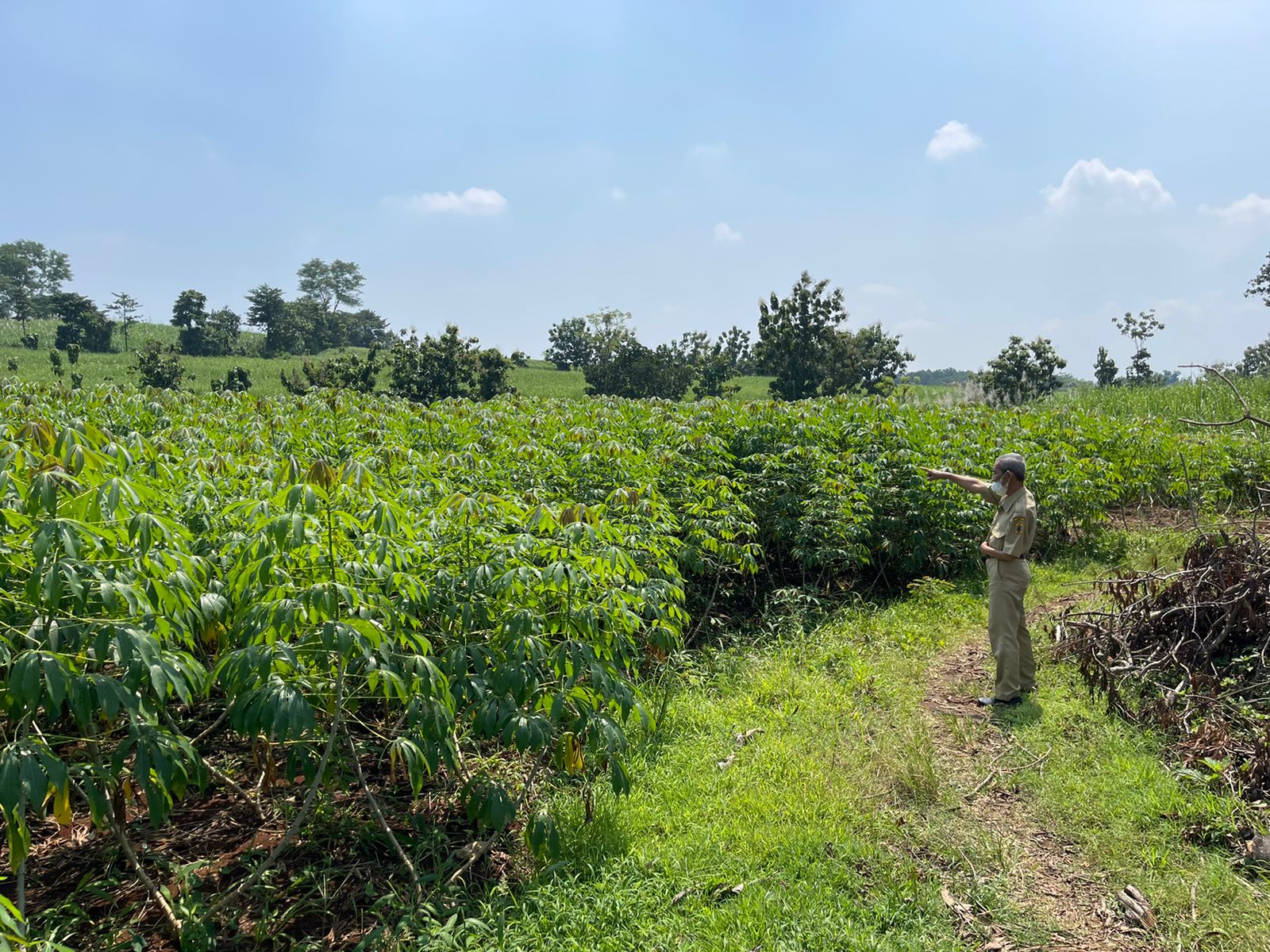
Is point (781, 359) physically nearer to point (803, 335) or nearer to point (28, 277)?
point (803, 335)

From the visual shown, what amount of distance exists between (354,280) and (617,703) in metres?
92.7

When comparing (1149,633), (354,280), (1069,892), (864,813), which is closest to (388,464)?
(864,813)

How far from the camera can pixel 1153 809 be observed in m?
3.45

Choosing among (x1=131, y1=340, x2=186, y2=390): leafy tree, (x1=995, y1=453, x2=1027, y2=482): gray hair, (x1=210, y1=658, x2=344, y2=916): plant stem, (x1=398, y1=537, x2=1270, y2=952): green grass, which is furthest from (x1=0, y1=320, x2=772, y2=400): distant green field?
(x1=210, y1=658, x2=344, y2=916): plant stem

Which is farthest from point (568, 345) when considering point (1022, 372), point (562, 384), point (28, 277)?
point (28, 277)

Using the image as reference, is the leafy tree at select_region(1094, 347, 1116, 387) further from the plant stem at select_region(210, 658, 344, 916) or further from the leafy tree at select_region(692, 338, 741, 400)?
the plant stem at select_region(210, 658, 344, 916)

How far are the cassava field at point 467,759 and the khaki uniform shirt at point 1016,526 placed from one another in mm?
987

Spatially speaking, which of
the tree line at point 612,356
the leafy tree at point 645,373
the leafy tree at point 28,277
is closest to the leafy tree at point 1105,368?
the tree line at point 612,356

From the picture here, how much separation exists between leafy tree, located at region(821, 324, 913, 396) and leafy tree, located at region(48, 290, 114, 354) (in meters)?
45.7

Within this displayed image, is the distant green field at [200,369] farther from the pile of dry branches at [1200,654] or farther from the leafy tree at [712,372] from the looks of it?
the pile of dry branches at [1200,654]

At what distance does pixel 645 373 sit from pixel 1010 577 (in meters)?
36.9

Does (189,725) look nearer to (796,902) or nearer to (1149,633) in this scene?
(796,902)

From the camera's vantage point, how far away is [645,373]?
135 feet

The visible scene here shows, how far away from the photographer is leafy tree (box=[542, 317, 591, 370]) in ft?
204
